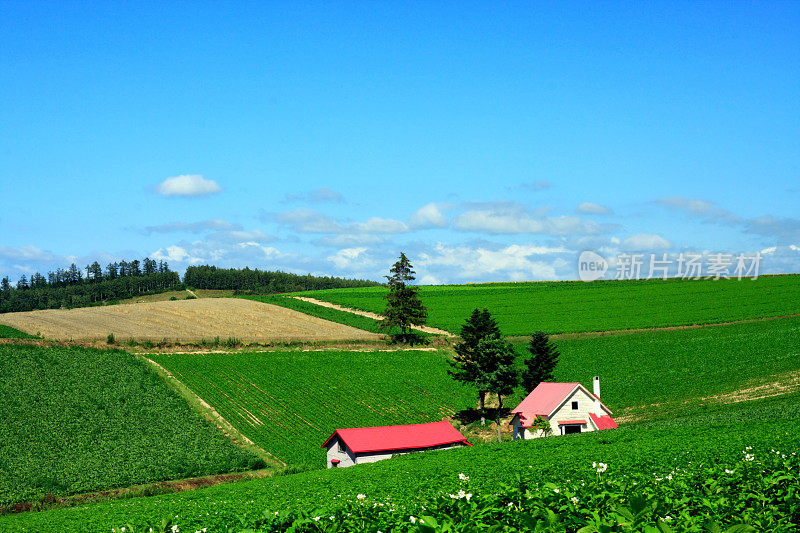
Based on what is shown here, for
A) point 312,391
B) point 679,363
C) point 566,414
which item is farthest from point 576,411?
point 312,391

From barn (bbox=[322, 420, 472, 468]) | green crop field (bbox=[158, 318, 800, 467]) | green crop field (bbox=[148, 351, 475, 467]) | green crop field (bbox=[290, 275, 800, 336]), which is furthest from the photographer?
green crop field (bbox=[290, 275, 800, 336])

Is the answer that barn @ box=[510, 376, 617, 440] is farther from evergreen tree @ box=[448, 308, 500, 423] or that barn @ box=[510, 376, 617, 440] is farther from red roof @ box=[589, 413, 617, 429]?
evergreen tree @ box=[448, 308, 500, 423]

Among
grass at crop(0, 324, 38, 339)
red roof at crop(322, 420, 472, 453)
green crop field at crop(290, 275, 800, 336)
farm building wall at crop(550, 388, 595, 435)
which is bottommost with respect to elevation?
red roof at crop(322, 420, 472, 453)

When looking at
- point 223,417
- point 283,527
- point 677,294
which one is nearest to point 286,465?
point 223,417

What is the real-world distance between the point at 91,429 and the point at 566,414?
36.5 meters

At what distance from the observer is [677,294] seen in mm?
113875

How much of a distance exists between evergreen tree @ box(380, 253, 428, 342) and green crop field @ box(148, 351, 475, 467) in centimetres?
648

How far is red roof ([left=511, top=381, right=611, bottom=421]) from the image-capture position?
49041 millimetres

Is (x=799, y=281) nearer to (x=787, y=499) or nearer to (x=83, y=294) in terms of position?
(x=787, y=499)

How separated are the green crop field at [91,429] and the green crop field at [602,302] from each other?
48389 millimetres

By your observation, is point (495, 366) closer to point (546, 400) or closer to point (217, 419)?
point (546, 400)

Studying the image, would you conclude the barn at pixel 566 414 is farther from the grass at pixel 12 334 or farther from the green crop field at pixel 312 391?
the grass at pixel 12 334

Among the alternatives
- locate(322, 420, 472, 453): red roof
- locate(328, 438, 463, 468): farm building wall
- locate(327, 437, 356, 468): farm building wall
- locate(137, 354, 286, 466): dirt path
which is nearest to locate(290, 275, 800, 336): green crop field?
locate(137, 354, 286, 466): dirt path

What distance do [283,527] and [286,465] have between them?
134 ft
